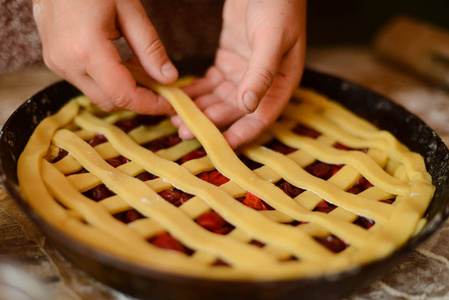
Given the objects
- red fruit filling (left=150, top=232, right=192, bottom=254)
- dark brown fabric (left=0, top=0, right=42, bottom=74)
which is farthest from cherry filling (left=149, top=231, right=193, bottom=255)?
dark brown fabric (left=0, top=0, right=42, bottom=74)

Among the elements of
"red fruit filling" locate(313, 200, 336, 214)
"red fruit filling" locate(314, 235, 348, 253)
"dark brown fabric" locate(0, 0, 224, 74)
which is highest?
"dark brown fabric" locate(0, 0, 224, 74)

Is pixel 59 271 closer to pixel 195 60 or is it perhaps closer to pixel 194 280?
pixel 194 280

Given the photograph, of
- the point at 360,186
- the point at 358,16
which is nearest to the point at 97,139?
the point at 360,186

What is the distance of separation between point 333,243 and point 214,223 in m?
0.26

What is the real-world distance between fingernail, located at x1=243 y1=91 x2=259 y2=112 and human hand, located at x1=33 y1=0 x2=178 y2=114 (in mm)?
262

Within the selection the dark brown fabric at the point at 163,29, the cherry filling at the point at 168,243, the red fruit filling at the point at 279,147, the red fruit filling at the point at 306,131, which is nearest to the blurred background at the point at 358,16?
the dark brown fabric at the point at 163,29

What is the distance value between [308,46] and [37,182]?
1832 millimetres

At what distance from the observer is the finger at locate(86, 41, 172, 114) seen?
3.54ft

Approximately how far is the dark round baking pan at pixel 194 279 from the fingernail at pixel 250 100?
19.0 inches

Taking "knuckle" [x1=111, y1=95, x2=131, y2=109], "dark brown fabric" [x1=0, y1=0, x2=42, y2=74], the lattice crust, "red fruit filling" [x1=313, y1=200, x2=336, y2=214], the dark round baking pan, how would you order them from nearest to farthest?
the dark round baking pan → the lattice crust → "red fruit filling" [x1=313, y1=200, x2=336, y2=214] → "knuckle" [x1=111, y1=95, x2=131, y2=109] → "dark brown fabric" [x1=0, y1=0, x2=42, y2=74]

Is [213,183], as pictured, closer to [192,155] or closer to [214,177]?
[214,177]

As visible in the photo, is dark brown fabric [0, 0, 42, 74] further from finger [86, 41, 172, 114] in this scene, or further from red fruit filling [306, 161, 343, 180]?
red fruit filling [306, 161, 343, 180]

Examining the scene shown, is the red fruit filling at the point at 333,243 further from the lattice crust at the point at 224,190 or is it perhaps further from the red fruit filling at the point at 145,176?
the red fruit filling at the point at 145,176

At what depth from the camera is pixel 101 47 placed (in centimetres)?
108
